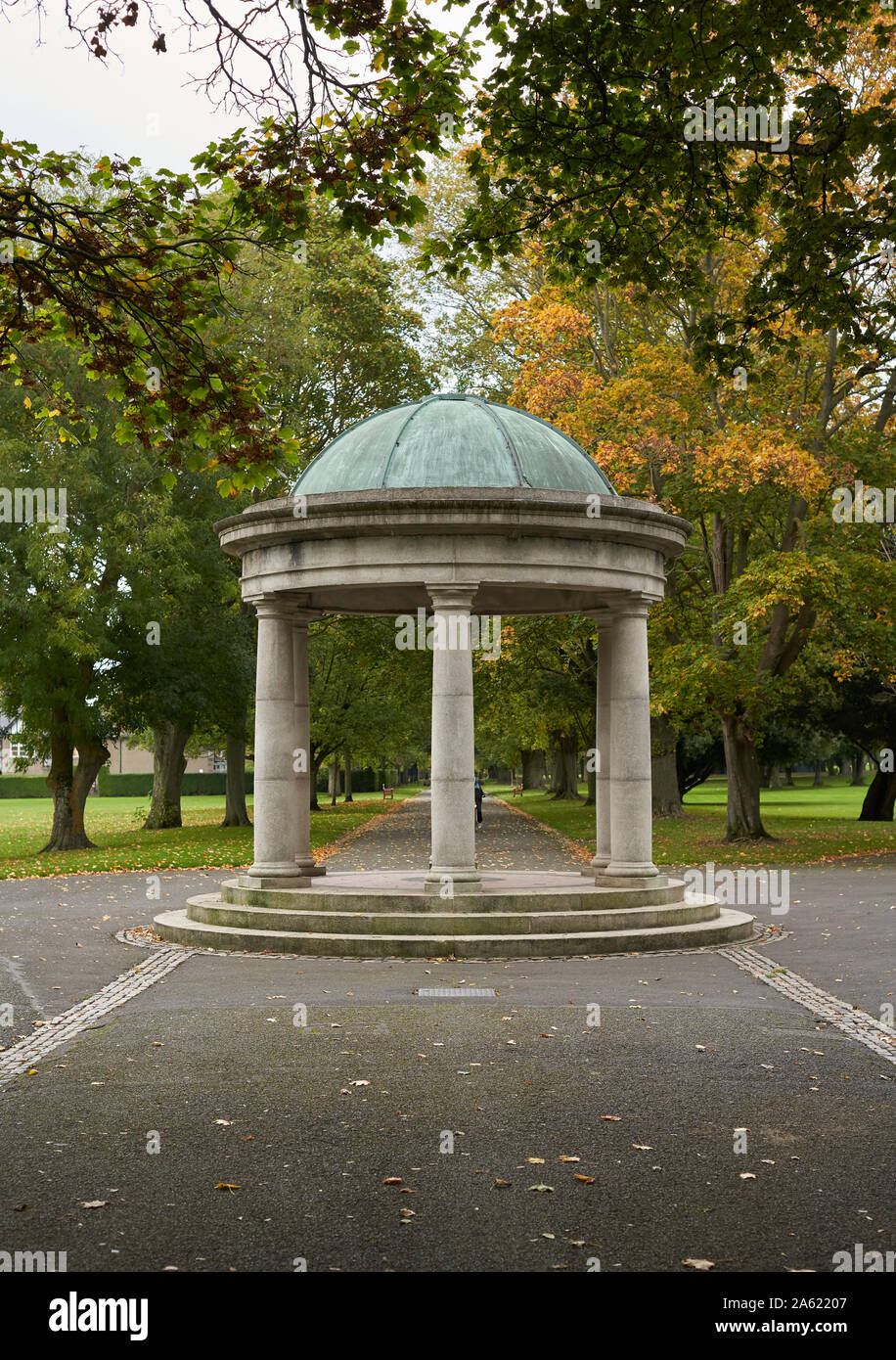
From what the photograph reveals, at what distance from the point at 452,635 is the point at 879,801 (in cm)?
3293

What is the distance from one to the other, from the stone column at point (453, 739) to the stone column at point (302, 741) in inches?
118

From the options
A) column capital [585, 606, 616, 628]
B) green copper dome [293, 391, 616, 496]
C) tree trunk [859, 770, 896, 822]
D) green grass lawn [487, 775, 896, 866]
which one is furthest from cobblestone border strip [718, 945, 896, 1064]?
tree trunk [859, 770, 896, 822]

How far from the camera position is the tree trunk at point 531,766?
8531cm

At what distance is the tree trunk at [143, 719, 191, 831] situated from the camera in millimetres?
40031

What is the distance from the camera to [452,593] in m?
14.7

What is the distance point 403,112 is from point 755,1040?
23.6ft

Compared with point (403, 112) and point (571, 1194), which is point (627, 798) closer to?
point (403, 112)

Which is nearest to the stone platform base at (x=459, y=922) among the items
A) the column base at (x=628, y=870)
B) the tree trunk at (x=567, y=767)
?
the column base at (x=628, y=870)

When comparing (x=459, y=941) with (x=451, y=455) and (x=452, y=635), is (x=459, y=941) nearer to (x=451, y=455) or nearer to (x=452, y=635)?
(x=452, y=635)

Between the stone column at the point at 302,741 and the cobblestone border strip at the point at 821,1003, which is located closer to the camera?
the cobblestone border strip at the point at 821,1003

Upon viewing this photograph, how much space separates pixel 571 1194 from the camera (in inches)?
229

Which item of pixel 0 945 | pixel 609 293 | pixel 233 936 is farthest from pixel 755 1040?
pixel 609 293

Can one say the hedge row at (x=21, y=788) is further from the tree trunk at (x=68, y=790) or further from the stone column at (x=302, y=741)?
the stone column at (x=302, y=741)

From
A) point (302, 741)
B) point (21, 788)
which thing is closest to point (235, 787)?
point (302, 741)
